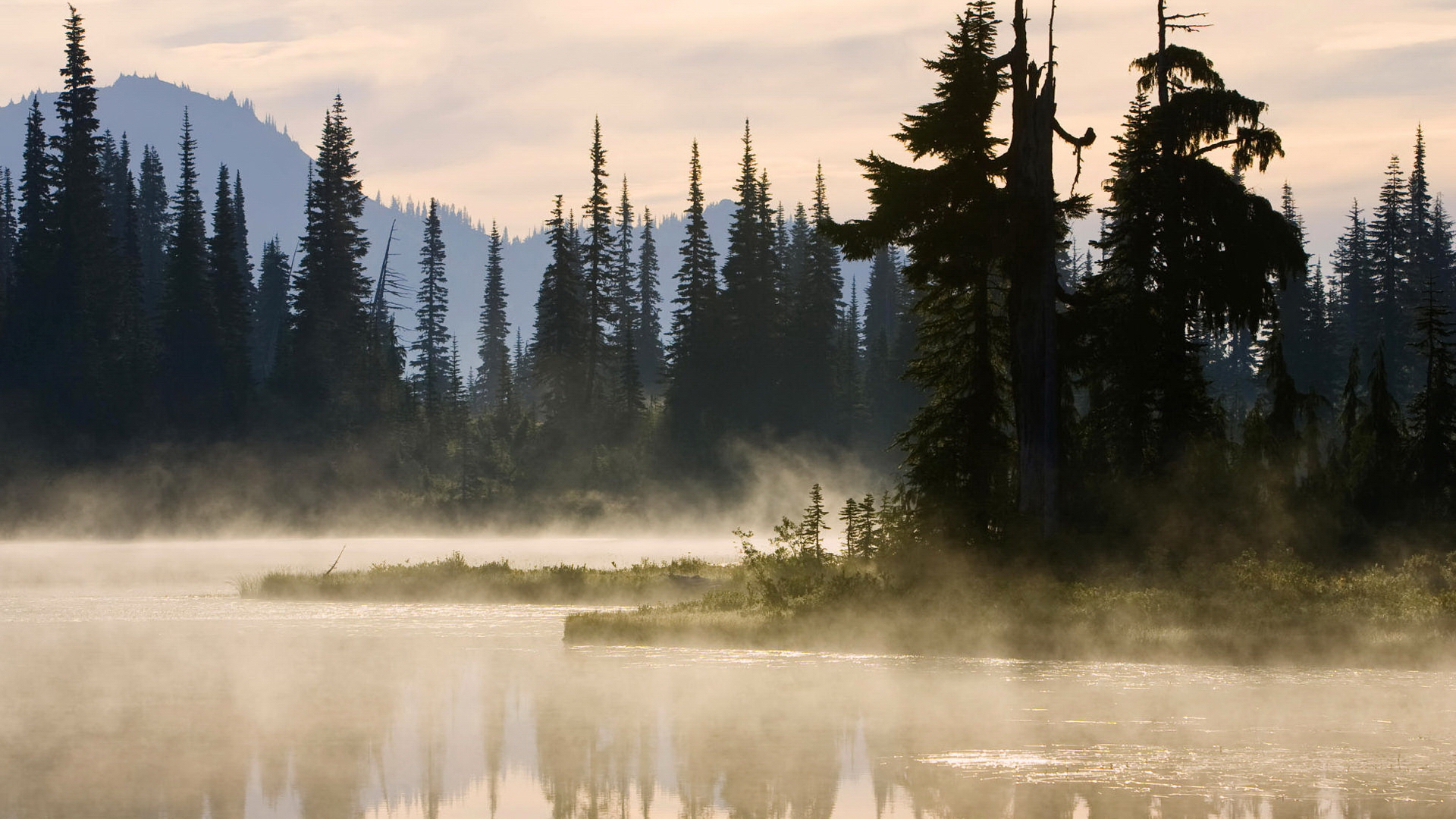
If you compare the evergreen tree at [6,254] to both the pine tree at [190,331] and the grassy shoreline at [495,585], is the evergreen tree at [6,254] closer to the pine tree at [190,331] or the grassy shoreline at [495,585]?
the pine tree at [190,331]

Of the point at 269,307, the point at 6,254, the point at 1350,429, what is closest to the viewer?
the point at 1350,429

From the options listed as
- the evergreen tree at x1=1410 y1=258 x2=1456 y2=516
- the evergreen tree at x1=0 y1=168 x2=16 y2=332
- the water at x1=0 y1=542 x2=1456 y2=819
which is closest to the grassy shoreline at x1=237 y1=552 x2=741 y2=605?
the water at x1=0 y1=542 x2=1456 y2=819

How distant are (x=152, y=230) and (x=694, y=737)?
110 metres

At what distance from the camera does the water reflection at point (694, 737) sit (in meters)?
14.9

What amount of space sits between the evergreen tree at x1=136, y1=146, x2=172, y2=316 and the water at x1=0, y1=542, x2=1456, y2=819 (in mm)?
83844

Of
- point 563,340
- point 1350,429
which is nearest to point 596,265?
point 563,340

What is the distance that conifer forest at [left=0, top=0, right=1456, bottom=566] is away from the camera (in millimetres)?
36719

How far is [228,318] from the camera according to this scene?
9438 centimetres

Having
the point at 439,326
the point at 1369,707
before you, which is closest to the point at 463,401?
the point at 439,326

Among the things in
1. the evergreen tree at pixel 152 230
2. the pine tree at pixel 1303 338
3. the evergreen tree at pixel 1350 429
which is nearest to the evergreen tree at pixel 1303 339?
the pine tree at pixel 1303 338

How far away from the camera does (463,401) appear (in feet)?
348

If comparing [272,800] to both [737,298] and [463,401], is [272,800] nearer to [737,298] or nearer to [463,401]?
[737,298]

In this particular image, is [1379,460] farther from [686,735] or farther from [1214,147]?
[686,735]

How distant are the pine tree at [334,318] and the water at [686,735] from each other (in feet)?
212
